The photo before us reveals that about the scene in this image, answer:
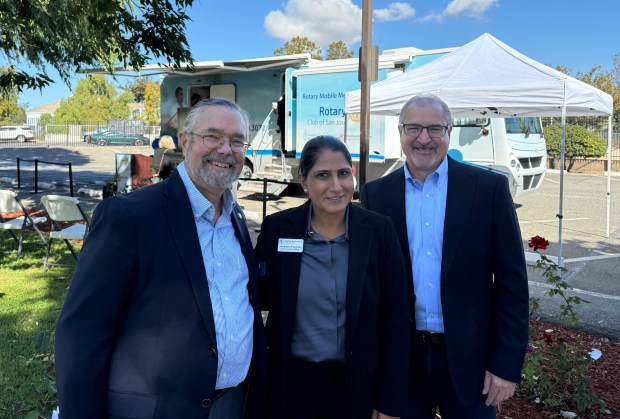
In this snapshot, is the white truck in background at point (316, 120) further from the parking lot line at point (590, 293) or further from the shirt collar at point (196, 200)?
the shirt collar at point (196, 200)

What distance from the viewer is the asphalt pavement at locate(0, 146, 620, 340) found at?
213 inches

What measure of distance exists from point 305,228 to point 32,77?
20.0 ft

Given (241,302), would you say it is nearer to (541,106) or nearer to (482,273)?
(482,273)

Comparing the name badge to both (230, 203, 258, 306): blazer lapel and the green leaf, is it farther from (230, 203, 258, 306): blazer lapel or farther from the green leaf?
the green leaf

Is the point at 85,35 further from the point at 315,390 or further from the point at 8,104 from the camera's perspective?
the point at 8,104

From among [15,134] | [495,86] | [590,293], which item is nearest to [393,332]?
[590,293]

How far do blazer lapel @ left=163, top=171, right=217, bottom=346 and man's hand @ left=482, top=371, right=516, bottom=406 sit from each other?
1.17m

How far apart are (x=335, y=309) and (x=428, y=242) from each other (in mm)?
499

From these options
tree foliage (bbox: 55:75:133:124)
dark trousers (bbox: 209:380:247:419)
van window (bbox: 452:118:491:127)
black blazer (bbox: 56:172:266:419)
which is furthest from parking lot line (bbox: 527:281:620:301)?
tree foliage (bbox: 55:75:133:124)

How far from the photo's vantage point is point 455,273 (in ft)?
6.93

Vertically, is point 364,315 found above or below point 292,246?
below

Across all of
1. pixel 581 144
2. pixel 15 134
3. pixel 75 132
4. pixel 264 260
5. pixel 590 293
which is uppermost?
pixel 75 132

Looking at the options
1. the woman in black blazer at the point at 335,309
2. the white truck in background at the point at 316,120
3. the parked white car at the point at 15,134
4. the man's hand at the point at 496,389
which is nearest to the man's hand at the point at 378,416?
the woman in black blazer at the point at 335,309

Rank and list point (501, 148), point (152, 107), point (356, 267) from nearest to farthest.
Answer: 1. point (356, 267)
2. point (501, 148)
3. point (152, 107)
